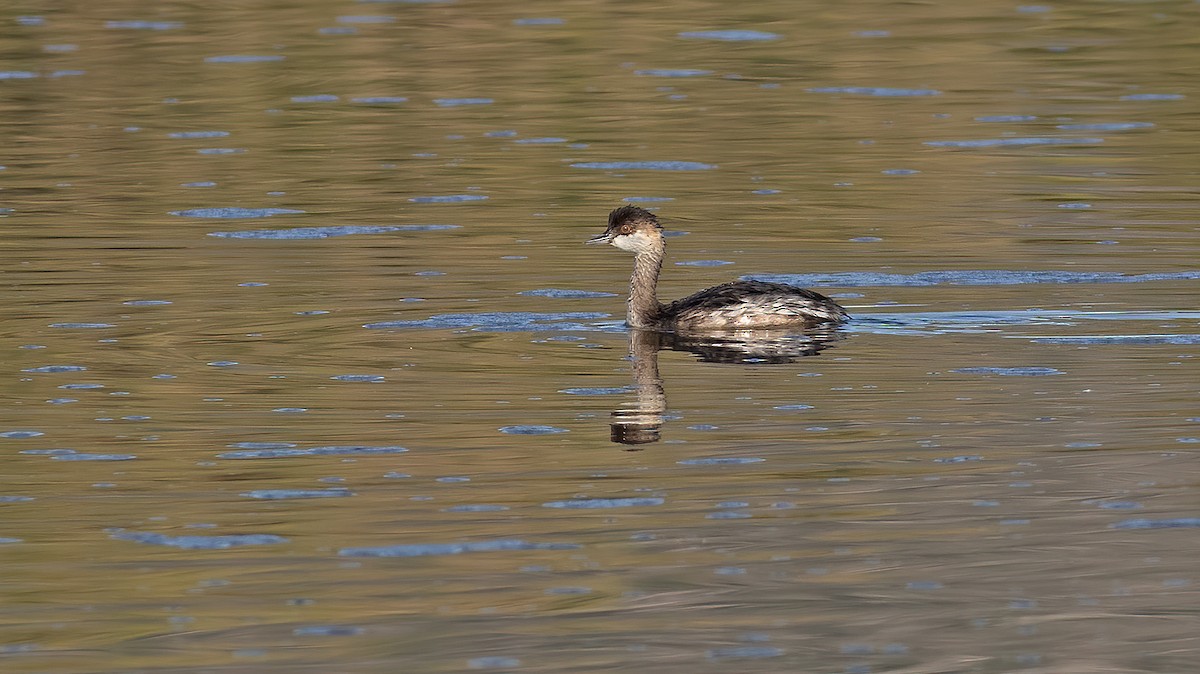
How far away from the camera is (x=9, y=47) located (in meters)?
33.0

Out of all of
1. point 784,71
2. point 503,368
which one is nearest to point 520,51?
point 784,71

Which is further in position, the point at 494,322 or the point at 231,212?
the point at 231,212

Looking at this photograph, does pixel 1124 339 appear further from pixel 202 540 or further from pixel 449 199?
pixel 449 199

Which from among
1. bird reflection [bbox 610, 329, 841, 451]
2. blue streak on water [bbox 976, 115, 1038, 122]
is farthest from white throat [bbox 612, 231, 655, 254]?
blue streak on water [bbox 976, 115, 1038, 122]

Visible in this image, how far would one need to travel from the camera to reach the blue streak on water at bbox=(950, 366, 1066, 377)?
13.3 m

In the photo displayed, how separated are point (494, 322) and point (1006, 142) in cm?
1059

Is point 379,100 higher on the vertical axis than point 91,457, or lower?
lower

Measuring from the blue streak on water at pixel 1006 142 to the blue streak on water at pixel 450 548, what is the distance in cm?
1518

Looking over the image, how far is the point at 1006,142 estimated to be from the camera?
24.5m

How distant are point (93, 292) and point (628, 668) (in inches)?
373

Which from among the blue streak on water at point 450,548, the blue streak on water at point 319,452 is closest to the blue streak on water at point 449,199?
the blue streak on water at point 319,452

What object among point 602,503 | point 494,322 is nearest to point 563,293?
point 494,322

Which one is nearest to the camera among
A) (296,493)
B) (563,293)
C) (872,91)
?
(296,493)

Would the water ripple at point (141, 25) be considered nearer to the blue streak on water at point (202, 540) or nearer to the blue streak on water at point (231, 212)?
the blue streak on water at point (231, 212)
